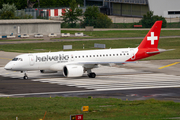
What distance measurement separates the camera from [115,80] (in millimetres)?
39875

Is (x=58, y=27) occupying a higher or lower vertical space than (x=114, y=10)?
lower

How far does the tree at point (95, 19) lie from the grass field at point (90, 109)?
344 ft

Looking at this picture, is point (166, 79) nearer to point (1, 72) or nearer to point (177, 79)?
point (177, 79)

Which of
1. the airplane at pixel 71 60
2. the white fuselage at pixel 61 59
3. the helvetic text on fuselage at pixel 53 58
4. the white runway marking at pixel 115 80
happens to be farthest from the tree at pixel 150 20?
the helvetic text on fuselage at pixel 53 58

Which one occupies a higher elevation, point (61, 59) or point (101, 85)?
point (61, 59)

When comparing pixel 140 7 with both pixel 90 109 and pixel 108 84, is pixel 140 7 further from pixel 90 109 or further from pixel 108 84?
pixel 90 109

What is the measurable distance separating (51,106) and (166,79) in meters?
20.6

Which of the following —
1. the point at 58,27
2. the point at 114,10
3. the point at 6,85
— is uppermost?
the point at 114,10

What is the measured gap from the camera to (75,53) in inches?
1656

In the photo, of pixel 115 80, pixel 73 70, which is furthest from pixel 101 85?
pixel 73 70

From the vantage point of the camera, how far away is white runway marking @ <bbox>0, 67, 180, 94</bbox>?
35.8 metres

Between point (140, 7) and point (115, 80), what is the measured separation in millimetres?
114941

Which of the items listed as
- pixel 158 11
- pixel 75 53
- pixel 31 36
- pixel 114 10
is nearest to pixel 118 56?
pixel 75 53

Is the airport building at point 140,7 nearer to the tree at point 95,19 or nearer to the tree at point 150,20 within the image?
the tree at point 150,20
